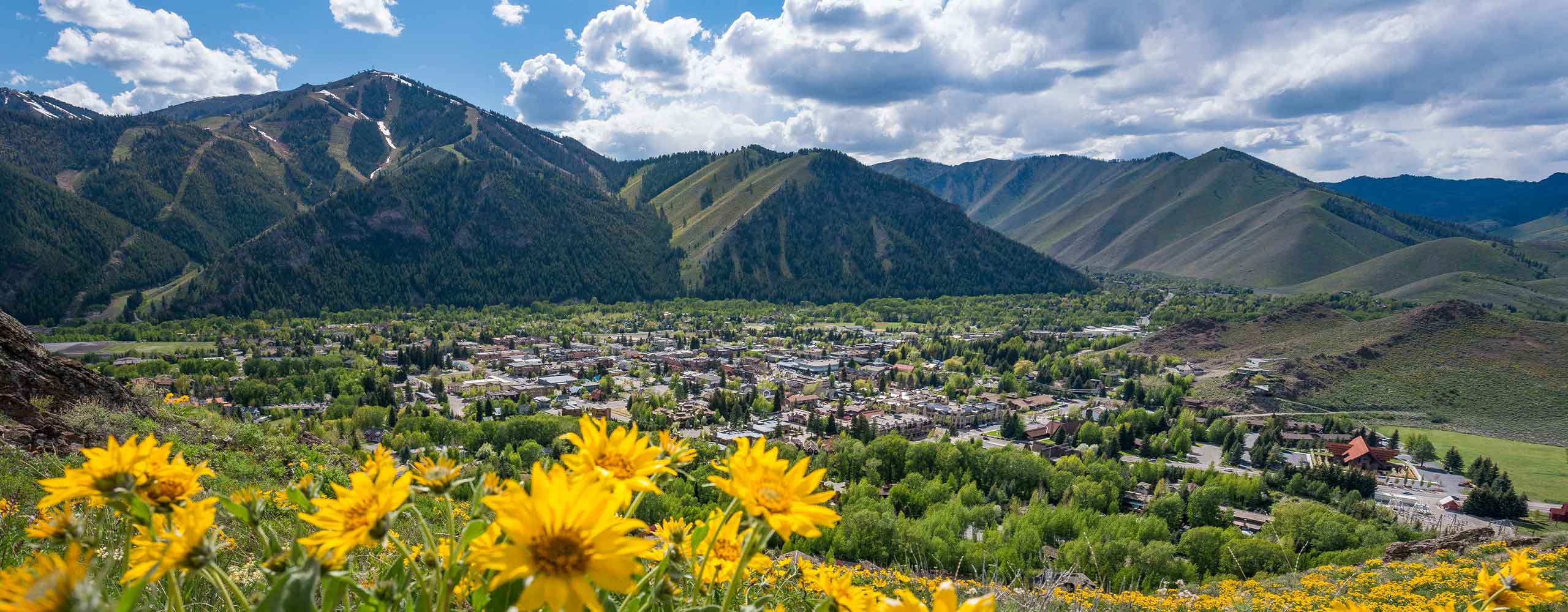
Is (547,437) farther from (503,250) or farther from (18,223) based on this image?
(18,223)

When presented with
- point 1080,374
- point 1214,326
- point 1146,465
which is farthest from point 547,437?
point 1214,326

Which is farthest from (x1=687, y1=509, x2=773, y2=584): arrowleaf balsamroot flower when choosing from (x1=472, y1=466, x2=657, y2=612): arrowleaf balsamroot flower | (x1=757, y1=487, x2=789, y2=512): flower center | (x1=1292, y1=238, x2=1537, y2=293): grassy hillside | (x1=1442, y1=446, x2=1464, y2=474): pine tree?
(x1=1292, y1=238, x2=1537, y2=293): grassy hillside

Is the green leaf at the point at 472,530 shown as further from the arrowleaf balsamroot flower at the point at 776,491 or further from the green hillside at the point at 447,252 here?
the green hillside at the point at 447,252

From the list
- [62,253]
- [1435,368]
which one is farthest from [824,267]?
[62,253]

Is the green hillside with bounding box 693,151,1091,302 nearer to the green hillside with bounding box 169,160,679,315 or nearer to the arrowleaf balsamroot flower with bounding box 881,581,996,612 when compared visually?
the green hillside with bounding box 169,160,679,315

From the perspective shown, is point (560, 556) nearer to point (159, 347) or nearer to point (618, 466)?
point (618, 466)

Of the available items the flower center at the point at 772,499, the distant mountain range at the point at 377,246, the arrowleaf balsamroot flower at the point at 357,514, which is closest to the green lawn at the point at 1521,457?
the flower center at the point at 772,499
